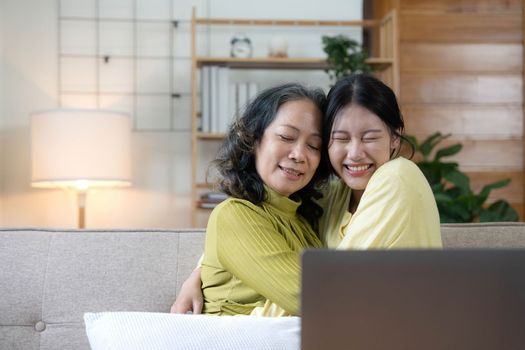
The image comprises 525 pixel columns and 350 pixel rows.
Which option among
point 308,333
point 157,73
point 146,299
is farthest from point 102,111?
point 308,333

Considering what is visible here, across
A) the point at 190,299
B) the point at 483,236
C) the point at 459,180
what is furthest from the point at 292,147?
the point at 459,180

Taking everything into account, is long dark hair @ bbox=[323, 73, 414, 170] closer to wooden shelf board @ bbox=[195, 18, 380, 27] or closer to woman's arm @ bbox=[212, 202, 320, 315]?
woman's arm @ bbox=[212, 202, 320, 315]

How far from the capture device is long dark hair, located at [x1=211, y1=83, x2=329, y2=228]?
1.41 m

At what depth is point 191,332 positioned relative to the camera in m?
1.16

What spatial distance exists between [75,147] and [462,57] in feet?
6.22

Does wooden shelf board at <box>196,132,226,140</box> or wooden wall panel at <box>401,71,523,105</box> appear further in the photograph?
wooden wall panel at <box>401,71,523,105</box>

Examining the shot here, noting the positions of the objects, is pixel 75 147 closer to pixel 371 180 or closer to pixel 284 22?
pixel 284 22

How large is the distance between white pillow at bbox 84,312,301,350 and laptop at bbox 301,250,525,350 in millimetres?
455

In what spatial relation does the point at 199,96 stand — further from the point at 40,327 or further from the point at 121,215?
the point at 40,327

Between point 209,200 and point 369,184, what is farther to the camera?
point 209,200

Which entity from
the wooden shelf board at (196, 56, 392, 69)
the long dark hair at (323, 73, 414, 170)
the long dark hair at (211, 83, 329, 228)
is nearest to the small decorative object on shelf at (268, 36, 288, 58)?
the wooden shelf board at (196, 56, 392, 69)

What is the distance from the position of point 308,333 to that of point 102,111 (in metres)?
2.66

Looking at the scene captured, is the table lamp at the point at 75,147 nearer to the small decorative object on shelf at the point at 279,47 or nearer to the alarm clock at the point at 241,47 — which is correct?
the alarm clock at the point at 241,47

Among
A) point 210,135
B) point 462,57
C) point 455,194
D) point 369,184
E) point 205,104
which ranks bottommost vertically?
point 455,194
